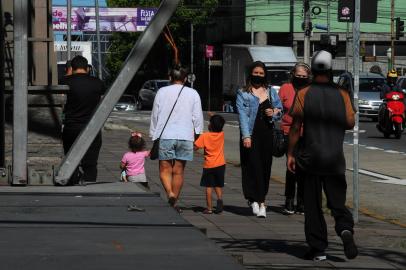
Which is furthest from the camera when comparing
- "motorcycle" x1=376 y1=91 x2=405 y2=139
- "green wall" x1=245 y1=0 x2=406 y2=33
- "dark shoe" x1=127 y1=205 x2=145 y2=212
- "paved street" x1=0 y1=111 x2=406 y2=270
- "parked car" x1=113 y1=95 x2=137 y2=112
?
"green wall" x1=245 y1=0 x2=406 y2=33

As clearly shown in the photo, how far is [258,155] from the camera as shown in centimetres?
1150

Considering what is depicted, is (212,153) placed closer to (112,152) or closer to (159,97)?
(159,97)

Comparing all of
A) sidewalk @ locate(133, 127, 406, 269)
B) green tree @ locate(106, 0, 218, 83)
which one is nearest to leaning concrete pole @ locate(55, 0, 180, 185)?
sidewalk @ locate(133, 127, 406, 269)

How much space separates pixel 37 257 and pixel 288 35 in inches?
2482

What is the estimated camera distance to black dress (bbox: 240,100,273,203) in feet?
37.7

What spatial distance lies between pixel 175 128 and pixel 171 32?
202ft

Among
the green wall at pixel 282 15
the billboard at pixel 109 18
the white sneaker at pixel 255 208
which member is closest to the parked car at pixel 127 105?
the billboard at pixel 109 18

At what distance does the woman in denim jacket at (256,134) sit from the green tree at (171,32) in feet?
188

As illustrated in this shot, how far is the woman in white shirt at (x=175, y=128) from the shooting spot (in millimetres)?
11172

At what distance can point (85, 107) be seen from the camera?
1171cm

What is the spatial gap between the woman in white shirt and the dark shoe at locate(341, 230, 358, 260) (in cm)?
323

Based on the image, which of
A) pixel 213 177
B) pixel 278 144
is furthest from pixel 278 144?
pixel 213 177

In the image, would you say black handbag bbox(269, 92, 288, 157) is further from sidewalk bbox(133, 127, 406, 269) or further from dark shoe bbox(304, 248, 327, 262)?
dark shoe bbox(304, 248, 327, 262)

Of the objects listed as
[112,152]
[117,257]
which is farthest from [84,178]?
[112,152]
